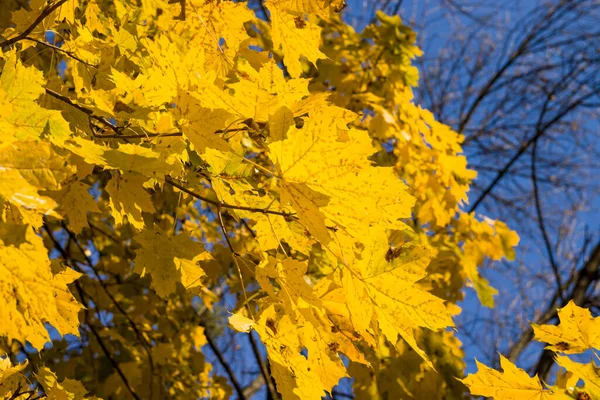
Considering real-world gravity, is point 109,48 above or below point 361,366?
above

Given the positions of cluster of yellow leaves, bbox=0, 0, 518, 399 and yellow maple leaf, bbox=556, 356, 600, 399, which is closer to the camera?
cluster of yellow leaves, bbox=0, 0, 518, 399

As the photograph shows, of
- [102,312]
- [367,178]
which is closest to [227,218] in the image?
[102,312]

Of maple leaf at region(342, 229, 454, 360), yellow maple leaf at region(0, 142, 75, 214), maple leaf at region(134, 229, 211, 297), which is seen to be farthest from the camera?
maple leaf at region(134, 229, 211, 297)

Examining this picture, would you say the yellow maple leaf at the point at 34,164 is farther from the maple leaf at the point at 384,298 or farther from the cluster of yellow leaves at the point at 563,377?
the cluster of yellow leaves at the point at 563,377

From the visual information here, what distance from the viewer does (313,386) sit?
51.8 inches

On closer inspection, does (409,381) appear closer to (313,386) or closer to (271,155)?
(313,386)

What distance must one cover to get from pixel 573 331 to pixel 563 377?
11 centimetres

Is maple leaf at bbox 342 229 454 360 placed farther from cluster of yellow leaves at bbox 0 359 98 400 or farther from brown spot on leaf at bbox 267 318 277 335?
cluster of yellow leaves at bbox 0 359 98 400

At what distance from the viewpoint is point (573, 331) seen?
4.58 feet

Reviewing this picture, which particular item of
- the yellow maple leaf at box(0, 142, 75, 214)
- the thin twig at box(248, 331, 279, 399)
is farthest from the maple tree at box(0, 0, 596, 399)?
the thin twig at box(248, 331, 279, 399)

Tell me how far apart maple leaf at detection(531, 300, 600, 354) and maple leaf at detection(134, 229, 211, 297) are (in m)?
0.83

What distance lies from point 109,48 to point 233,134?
0.60 meters

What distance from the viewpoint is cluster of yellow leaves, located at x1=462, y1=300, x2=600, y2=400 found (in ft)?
4.41

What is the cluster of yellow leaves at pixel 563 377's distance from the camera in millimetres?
1344
